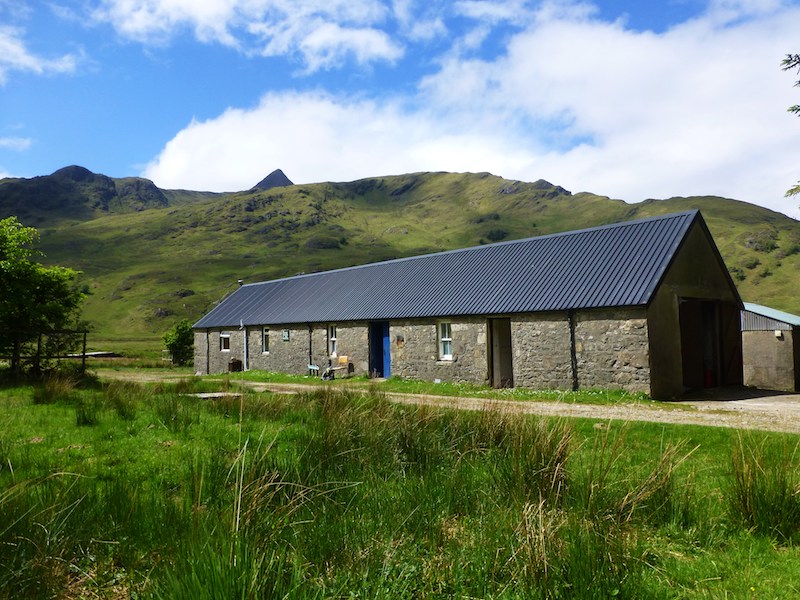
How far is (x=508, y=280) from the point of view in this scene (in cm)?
2173

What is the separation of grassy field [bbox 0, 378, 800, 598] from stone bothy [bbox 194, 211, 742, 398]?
9.72 m

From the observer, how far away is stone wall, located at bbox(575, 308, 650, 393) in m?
16.4

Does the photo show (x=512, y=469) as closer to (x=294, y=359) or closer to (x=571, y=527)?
(x=571, y=527)

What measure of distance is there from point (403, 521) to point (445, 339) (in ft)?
58.3

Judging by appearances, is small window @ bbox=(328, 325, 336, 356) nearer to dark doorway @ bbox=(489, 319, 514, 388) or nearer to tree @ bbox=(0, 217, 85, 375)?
dark doorway @ bbox=(489, 319, 514, 388)

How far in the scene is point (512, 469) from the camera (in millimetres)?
5723

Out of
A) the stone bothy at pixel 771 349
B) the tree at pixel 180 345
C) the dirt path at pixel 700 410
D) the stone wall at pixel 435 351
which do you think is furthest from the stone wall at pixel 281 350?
the stone bothy at pixel 771 349

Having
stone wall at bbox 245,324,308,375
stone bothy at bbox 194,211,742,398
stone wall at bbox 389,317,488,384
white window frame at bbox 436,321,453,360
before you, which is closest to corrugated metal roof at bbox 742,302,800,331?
stone bothy at bbox 194,211,742,398

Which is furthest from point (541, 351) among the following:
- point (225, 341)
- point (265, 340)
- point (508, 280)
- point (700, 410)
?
point (225, 341)

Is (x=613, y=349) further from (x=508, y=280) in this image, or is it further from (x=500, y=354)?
(x=508, y=280)

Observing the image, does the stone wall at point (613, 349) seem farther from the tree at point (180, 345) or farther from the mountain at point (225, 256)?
the mountain at point (225, 256)

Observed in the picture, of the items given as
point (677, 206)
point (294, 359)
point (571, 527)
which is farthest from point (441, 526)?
point (677, 206)

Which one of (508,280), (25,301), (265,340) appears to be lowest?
(265,340)

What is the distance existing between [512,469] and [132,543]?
3.54 metres
